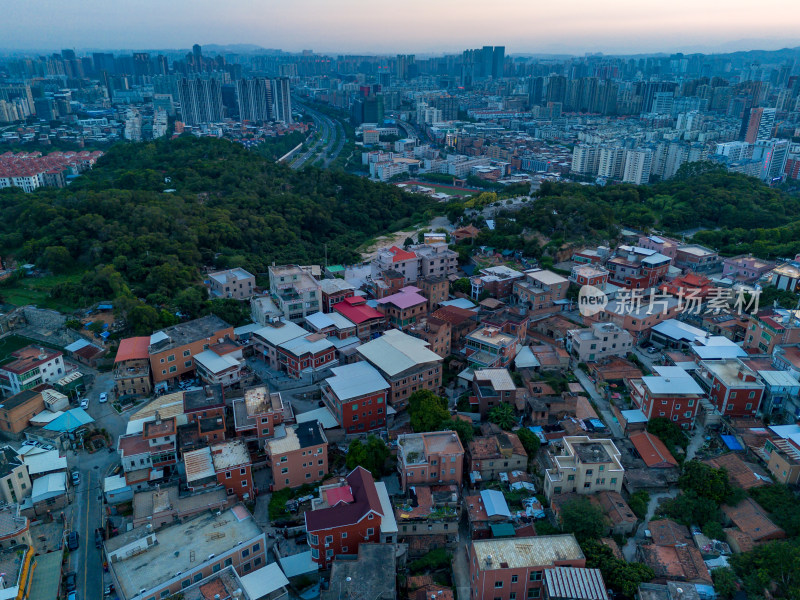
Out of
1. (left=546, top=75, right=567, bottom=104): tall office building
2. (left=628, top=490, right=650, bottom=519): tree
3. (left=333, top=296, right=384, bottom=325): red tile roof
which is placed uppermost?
(left=546, top=75, right=567, bottom=104): tall office building

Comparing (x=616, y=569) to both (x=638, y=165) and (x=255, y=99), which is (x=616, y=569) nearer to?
(x=638, y=165)

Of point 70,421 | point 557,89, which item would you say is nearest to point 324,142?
point 557,89

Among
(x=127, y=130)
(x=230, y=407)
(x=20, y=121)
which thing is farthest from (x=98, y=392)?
(x=20, y=121)

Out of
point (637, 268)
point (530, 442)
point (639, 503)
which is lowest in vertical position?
point (639, 503)

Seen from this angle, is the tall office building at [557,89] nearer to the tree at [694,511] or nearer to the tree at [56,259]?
the tree at [56,259]

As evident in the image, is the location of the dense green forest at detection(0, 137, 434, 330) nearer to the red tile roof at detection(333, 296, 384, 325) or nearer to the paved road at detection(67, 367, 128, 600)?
the paved road at detection(67, 367, 128, 600)

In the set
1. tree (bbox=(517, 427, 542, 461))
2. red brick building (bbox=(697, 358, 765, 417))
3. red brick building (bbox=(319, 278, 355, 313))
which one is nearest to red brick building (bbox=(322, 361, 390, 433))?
tree (bbox=(517, 427, 542, 461))

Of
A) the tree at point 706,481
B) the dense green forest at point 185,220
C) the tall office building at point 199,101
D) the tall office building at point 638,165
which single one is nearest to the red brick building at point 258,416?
the dense green forest at point 185,220
